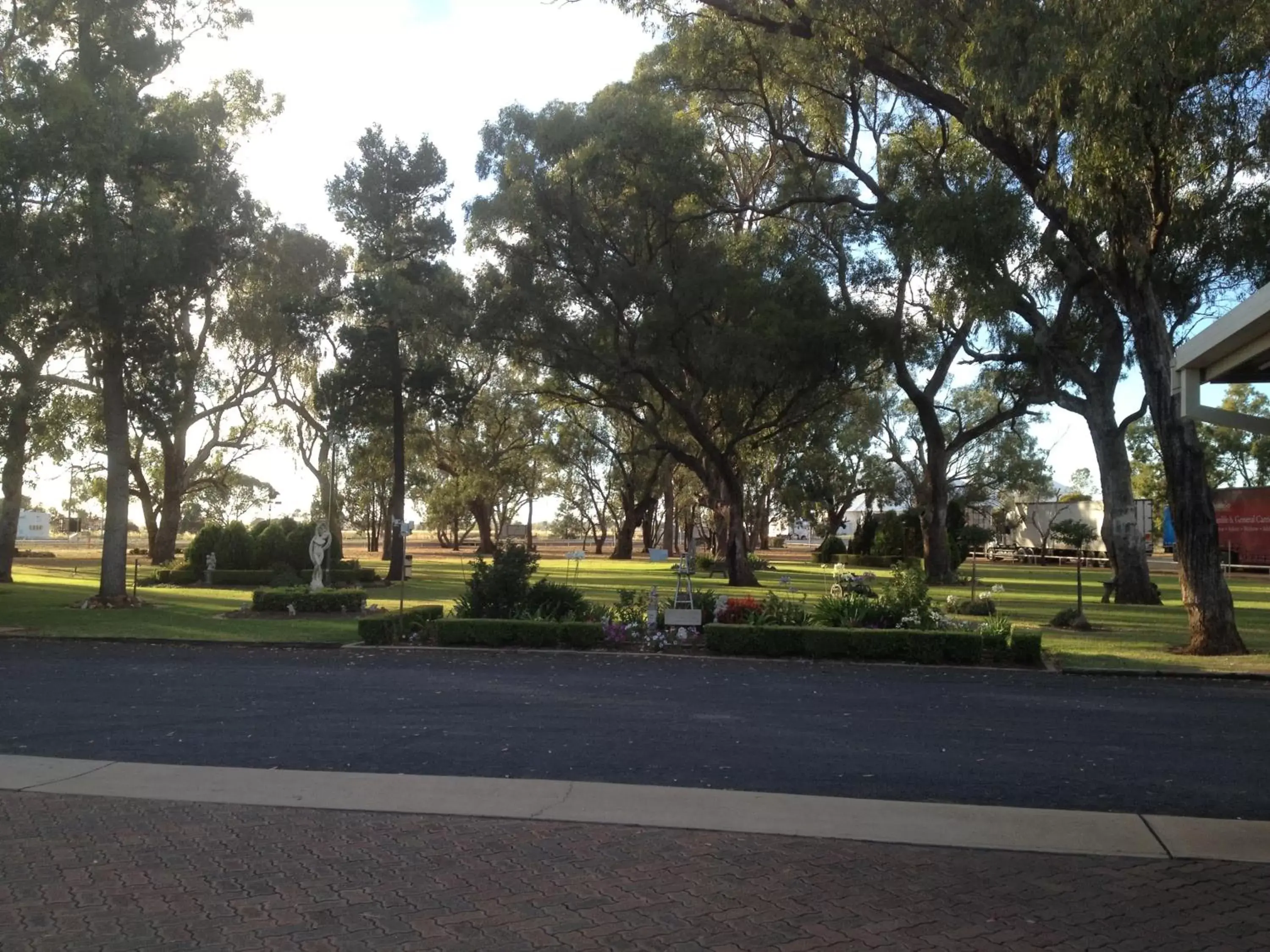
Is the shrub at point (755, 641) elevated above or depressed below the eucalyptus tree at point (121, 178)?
below

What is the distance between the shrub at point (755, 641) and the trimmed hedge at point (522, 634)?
186 centimetres

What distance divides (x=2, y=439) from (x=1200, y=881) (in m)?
25.8

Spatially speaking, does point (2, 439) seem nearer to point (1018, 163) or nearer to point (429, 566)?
point (1018, 163)

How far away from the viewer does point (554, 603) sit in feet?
64.3

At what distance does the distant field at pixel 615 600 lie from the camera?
19062 millimetres

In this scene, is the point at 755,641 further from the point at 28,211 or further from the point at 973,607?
the point at 28,211

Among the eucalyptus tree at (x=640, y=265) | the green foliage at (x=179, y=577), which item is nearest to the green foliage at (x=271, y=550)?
the green foliage at (x=179, y=577)

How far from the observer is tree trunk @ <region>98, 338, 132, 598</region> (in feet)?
86.0

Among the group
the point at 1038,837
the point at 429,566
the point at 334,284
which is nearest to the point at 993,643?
the point at 1038,837

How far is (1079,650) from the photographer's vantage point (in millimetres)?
18469

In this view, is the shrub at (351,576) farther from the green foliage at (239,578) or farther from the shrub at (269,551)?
the green foliage at (239,578)

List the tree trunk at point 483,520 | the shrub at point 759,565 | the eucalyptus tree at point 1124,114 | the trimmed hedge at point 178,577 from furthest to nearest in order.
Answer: the tree trunk at point 483,520, the shrub at point 759,565, the trimmed hedge at point 178,577, the eucalyptus tree at point 1124,114

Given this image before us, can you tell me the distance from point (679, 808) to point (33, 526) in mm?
113696

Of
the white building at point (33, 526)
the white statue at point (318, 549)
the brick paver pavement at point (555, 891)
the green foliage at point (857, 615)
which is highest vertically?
the white building at point (33, 526)
